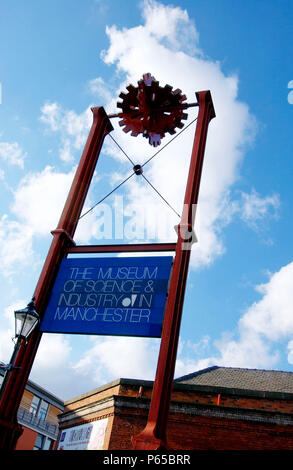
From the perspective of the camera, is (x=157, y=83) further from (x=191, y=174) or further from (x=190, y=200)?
(x=190, y=200)

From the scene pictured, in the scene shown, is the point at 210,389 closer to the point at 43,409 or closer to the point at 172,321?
the point at 172,321

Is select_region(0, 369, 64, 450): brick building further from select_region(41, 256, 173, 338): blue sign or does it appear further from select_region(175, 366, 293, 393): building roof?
select_region(41, 256, 173, 338): blue sign

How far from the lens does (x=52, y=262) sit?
9016 mm

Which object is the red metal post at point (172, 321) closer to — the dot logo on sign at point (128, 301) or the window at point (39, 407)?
→ the dot logo on sign at point (128, 301)

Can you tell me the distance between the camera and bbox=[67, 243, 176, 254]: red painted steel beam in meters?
8.51

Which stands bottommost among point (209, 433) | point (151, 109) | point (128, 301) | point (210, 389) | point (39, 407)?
point (209, 433)

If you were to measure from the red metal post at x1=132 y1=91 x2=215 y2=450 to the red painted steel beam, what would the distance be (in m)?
0.32

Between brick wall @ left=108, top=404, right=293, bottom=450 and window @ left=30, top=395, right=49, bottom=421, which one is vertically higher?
window @ left=30, top=395, right=49, bottom=421

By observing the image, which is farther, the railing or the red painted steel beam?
the railing

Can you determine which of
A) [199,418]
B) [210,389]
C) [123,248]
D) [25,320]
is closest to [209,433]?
[199,418]

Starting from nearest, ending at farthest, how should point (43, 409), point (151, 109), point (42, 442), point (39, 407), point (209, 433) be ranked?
1. point (151, 109)
2. point (209, 433)
3. point (42, 442)
4. point (39, 407)
5. point (43, 409)

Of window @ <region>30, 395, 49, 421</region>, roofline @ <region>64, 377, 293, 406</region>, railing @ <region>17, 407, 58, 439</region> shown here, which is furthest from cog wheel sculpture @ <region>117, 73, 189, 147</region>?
window @ <region>30, 395, 49, 421</region>

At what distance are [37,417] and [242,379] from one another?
24280mm
